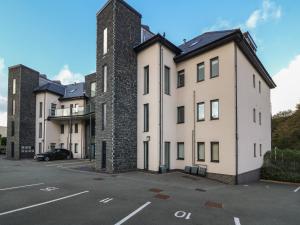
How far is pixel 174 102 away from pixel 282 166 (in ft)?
32.0

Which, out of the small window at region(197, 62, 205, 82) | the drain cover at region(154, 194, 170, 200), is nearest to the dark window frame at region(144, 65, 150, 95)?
the small window at region(197, 62, 205, 82)

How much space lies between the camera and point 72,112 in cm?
3027

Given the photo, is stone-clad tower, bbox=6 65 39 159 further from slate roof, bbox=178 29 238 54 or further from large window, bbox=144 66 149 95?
slate roof, bbox=178 29 238 54

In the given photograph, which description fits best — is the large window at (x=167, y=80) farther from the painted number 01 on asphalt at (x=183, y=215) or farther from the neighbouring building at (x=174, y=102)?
the painted number 01 on asphalt at (x=183, y=215)

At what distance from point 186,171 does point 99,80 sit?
372 inches

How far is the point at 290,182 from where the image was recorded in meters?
18.4

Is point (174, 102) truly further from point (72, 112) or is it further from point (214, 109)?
point (72, 112)

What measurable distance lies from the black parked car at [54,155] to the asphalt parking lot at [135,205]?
1574 cm

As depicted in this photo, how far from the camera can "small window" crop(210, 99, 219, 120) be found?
16261 millimetres

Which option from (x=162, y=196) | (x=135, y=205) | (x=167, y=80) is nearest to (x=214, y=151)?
(x=167, y=80)

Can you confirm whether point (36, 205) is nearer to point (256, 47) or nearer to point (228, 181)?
point (228, 181)

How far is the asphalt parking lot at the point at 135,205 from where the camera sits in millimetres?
7102

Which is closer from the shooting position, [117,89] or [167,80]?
[117,89]

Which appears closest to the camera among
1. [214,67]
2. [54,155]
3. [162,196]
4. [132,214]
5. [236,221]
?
[236,221]
